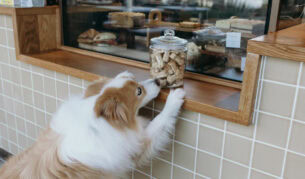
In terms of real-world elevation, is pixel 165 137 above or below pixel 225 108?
below

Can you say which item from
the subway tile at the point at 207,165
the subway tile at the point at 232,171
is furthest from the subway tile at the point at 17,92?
the subway tile at the point at 232,171

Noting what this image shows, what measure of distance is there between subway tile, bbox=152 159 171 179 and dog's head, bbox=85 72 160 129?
33 centimetres

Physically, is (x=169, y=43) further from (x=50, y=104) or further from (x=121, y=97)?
(x=50, y=104)

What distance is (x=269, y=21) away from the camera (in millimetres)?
1291

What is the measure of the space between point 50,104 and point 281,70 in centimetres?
135

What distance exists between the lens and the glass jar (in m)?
1.31

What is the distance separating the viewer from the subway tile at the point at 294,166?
108cm

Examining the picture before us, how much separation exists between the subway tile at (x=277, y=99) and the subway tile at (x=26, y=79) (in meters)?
1.45

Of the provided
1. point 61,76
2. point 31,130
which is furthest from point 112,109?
point 31,130

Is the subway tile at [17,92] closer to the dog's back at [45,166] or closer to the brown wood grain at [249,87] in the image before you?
the dog's back at [45,166]

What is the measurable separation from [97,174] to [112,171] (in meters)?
0.06

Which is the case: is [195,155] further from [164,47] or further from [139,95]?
[164,47]

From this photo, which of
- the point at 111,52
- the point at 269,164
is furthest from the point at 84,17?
the point at 269,164

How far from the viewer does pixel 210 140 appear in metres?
1.28
